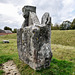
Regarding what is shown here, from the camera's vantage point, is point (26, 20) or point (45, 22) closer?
point (45, 22)

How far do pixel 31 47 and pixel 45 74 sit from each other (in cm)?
171

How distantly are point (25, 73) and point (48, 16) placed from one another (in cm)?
371

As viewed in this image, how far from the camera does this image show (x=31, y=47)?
5211mm

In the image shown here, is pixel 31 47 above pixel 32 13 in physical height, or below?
below

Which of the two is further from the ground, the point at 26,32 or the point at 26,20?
the point at 26,20

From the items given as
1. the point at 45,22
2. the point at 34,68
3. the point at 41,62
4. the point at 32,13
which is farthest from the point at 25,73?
the point at 32,13

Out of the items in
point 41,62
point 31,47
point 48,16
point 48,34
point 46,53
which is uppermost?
point 48,16

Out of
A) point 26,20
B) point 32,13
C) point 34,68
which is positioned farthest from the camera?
point 26,20

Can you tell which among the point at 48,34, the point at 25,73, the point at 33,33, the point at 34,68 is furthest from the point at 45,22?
the point at 25,73

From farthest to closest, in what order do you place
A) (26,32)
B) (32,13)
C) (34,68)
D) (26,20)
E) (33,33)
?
(26,20), (32,13), (26,32), (34,68), (33,33)

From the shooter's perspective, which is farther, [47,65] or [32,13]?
[32,13]

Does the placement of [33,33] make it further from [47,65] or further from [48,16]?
[47,65]

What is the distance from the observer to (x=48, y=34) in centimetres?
534

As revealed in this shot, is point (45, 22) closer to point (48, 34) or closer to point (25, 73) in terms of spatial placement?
point (48, 34)
